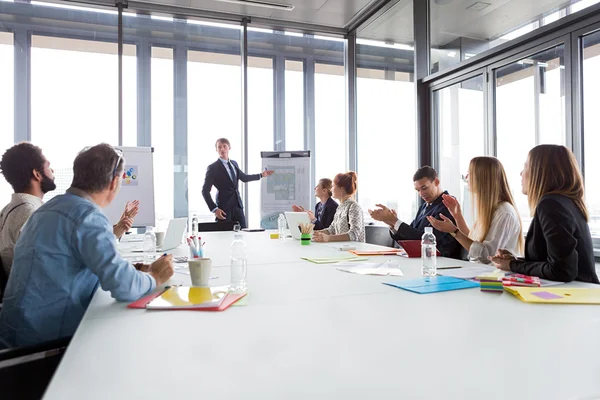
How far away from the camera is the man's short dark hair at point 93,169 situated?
1644mm

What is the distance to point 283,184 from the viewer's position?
625 cm

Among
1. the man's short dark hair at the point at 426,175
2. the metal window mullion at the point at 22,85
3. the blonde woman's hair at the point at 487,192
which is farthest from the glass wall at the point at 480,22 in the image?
the metal window mullion at the point at 22,85

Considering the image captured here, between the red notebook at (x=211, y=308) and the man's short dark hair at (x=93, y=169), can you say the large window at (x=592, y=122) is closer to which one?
the red notebook at (x=211, y=308)

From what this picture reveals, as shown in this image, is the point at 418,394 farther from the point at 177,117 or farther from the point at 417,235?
the point at 177,117

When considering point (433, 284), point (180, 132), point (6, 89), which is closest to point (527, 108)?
point (433, 284)

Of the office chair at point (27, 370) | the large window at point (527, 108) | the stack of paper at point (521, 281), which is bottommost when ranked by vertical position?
the office chair at point (27, 370)

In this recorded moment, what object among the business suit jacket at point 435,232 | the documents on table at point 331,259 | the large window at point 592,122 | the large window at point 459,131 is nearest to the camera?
the documents on table at point 331,259

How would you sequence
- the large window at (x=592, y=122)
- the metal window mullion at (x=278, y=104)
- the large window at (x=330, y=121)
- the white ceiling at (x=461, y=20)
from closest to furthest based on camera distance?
the large window at (x=592, y=122), the white ceiling at (x=461, y=20), the metal window mullion at (x=278, y=104), the large window at (x=330, y=121)

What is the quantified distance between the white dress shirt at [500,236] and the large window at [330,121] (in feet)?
14.0

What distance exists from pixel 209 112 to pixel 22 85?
89.4 inches

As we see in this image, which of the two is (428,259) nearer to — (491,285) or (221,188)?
(491,285)

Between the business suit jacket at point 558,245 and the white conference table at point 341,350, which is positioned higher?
the business suit jacket at point 558,245

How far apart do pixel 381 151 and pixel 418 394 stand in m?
5.68

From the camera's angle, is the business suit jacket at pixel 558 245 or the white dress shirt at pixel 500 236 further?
the white dress shirt at pixel 500 236
